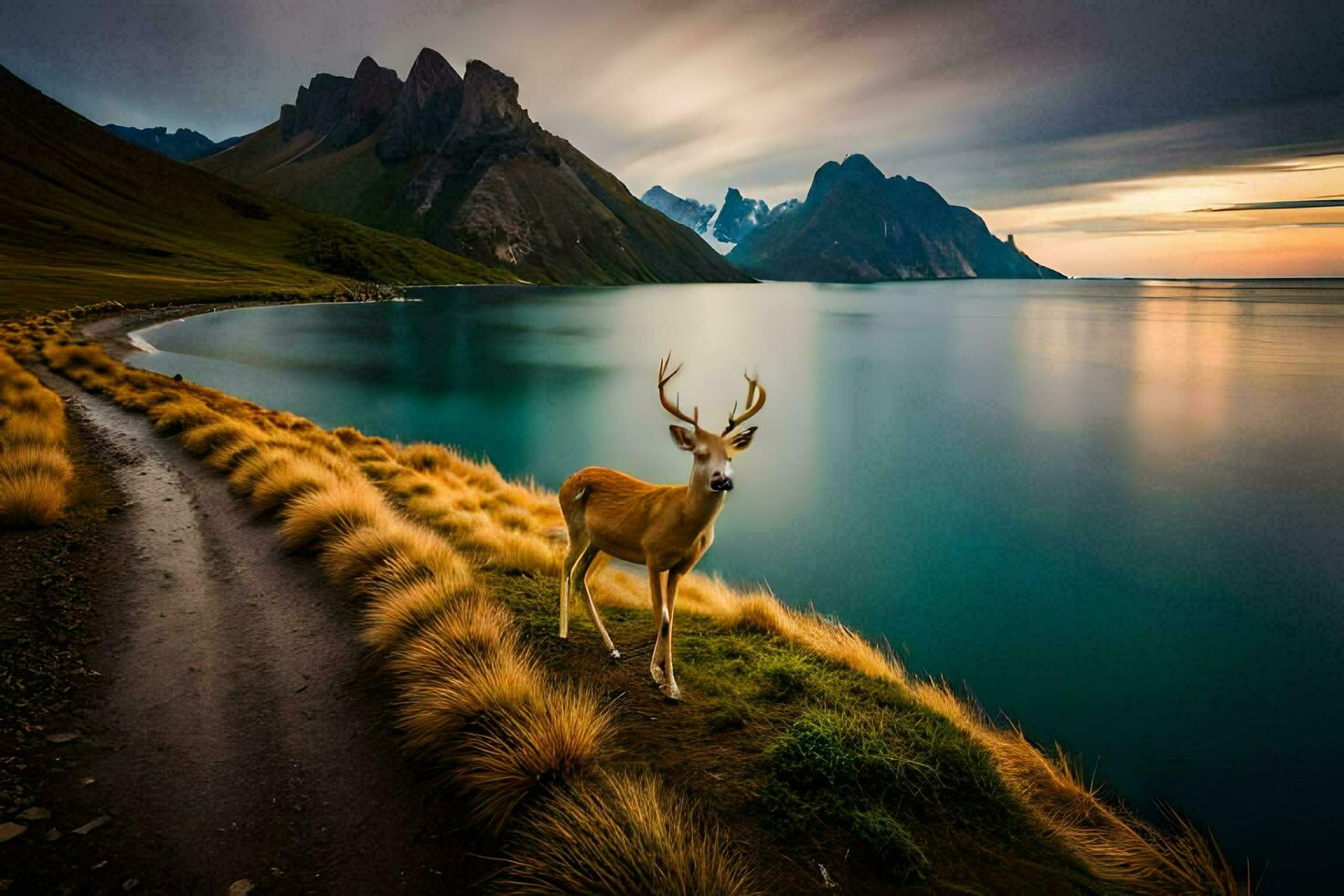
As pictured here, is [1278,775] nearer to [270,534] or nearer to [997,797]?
[997,797]

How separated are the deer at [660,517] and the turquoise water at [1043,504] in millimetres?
7646

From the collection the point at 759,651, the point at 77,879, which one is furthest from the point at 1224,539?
the point at 77,879

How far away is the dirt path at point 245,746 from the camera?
4004 millimetres

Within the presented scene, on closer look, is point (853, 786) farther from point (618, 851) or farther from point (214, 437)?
point (214, 437)

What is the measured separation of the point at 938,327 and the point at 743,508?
85.5 meters

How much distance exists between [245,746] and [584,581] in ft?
11.9

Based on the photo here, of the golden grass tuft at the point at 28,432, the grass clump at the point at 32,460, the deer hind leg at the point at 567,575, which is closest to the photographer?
the deer hind leg at the point at 567,575

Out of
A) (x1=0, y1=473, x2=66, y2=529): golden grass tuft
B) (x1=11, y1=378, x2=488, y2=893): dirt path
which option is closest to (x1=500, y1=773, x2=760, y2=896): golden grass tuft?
(x1=11, y1=378, x2=488, y2=893): dirt path

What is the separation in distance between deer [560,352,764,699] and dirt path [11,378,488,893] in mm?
2449

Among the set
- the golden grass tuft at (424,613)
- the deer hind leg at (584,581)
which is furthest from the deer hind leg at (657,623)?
the golden grass tuft at (424,613)

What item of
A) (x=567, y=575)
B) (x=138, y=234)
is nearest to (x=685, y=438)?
(x=567, y=575)

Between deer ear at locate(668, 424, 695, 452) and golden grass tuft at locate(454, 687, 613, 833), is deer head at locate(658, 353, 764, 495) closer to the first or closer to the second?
deer ear at locate(668, 424, 695, 452)

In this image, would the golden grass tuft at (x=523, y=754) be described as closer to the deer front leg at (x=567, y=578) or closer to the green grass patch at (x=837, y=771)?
the green grass patch at (x=837, y=771)

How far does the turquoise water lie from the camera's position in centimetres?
997
